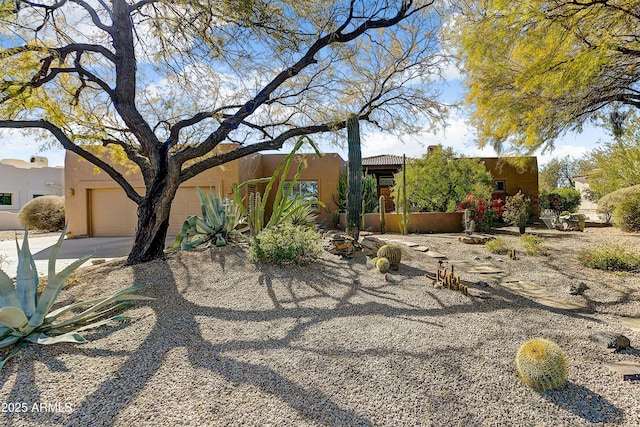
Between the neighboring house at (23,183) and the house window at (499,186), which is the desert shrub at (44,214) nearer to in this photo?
the neighboring house at (23,183)

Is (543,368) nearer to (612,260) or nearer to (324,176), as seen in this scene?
(612,260)

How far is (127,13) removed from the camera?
5.59 meters

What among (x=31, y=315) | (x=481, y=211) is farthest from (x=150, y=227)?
(x=481, y=211)

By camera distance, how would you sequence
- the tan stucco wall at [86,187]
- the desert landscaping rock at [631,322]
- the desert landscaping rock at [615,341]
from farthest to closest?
the tan stucco wall at [86,187] → the desert landscaping rock at [631,322] → the desert landscaping rock at [615,341]

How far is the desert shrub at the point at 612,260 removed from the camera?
18.1 feet

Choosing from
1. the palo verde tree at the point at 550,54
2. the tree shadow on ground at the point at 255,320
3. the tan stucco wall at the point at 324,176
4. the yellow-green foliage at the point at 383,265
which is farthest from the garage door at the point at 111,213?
the palo verde tree at the point at 550,54

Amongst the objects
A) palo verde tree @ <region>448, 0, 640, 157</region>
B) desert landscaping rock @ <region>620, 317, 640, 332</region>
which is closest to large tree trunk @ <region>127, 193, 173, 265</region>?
palo verde tree @ <region>448, 0, 640, 157</region>

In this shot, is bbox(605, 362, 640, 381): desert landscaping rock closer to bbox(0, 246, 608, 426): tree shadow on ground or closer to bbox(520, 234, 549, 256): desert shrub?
bbox(0, 246, 608, 426): tree shadow on ground

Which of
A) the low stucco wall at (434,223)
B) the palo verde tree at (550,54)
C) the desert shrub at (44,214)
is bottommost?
the low stucco wall at (434,223)

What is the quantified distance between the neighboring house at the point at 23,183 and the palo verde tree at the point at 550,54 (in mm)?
26879

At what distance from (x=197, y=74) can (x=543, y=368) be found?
23.4ft

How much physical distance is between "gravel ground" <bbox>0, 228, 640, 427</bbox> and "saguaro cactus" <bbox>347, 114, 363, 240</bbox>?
188 centimetres

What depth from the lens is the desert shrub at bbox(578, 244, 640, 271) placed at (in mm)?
5520

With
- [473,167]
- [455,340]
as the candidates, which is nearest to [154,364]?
[455,340]
